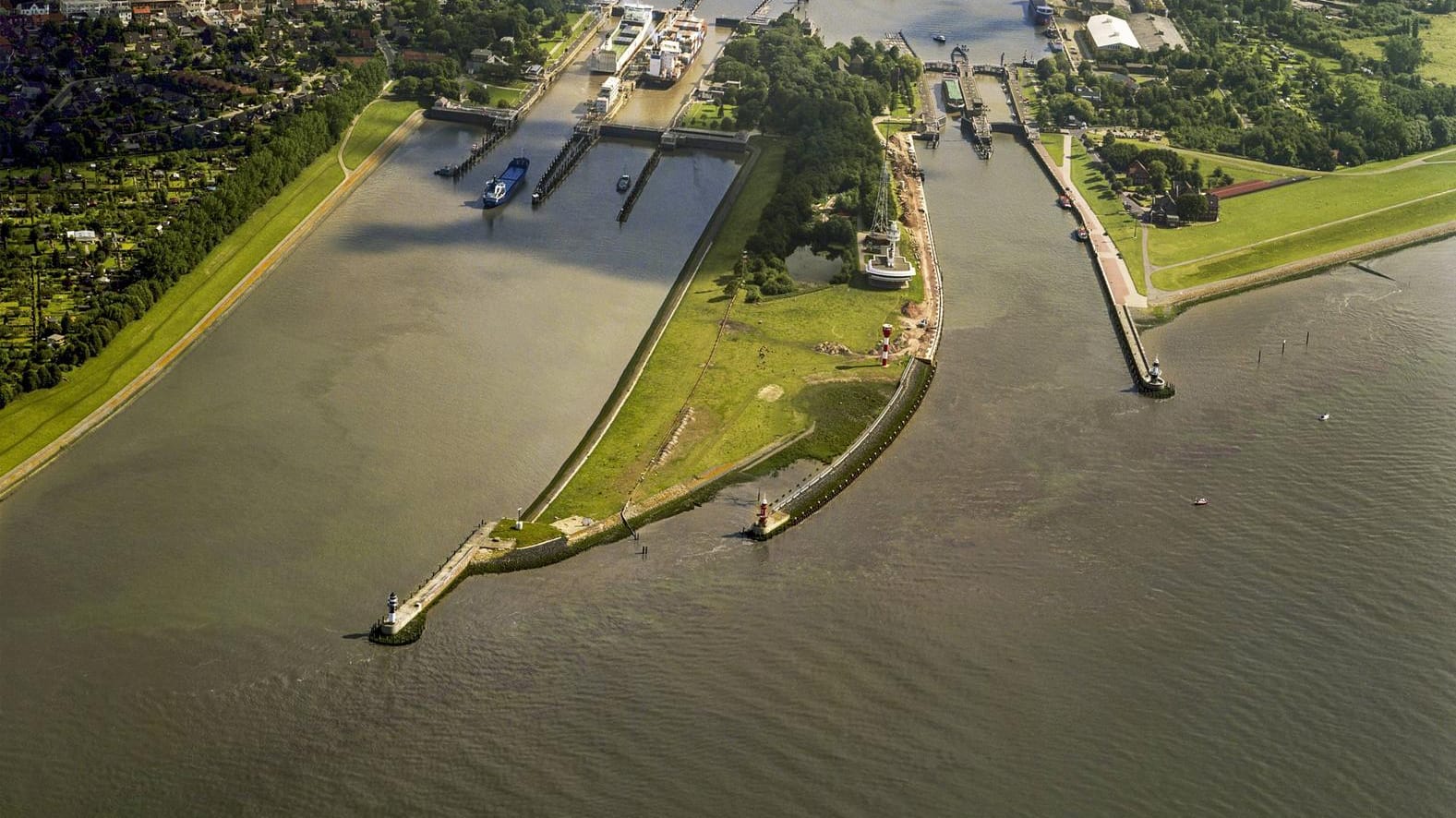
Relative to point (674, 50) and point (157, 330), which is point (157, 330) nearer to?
point (157, 330)

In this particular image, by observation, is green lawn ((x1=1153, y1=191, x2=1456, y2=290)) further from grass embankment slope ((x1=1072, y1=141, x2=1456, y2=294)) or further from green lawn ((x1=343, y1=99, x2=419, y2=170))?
green lawn ((x1=343, y1=99, x2=419, y2=170))

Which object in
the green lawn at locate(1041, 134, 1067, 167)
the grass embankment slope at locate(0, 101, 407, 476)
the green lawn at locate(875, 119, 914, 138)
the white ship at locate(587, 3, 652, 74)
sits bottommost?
the green lawn at locate(1041, 134, 1067, 167)

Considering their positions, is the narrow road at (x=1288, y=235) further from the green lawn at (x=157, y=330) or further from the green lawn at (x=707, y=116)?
the green lawn at (x=157, y=330)

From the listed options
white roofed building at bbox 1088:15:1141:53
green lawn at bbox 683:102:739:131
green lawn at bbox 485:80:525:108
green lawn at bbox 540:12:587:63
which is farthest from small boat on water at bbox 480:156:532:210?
white roofed building at bbox 1088:15:1141:53

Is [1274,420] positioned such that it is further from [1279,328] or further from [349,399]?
[349,399]

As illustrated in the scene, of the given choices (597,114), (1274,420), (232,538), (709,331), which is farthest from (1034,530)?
(597,114)

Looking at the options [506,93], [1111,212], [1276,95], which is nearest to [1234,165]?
[1111,212]
